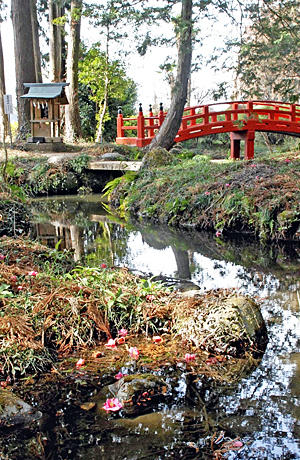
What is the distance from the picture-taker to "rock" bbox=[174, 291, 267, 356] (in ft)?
12.8

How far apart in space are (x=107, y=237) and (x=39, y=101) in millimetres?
8104

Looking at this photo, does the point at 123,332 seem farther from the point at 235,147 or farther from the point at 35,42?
the point at 35,42

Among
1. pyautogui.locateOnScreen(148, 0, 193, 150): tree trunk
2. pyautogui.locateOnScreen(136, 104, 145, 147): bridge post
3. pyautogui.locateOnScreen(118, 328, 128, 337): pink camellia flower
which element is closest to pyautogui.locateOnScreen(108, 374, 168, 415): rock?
pyautogui.locateOnScreen(118, 328, 128, 337): pink camellia flower

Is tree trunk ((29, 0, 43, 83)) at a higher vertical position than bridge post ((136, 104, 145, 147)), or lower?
higher

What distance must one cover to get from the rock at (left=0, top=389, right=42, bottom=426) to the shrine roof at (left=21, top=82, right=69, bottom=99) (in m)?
12.9

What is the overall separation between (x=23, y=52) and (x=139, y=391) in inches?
638

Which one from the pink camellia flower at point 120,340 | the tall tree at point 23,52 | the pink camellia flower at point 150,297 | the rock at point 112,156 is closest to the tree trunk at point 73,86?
the tall tree at point 23,52

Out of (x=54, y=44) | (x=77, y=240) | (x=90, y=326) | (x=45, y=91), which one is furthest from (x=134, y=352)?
(x=54, y=44)

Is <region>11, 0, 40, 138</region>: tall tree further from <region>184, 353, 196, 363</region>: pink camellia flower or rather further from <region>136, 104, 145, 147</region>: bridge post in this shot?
<region>184, 353, 196, 363</region>: pink camellia flower

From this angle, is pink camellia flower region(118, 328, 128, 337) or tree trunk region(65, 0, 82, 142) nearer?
pink camellia flower region(118, 328, 128, 337)

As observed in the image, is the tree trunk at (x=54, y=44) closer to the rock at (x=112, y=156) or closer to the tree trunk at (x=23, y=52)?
the tree trunk at (x=23, y=52)

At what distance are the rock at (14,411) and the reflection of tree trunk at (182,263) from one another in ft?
10.7

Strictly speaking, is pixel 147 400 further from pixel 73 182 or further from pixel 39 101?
pixel 39 101

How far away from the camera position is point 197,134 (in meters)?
16.2
